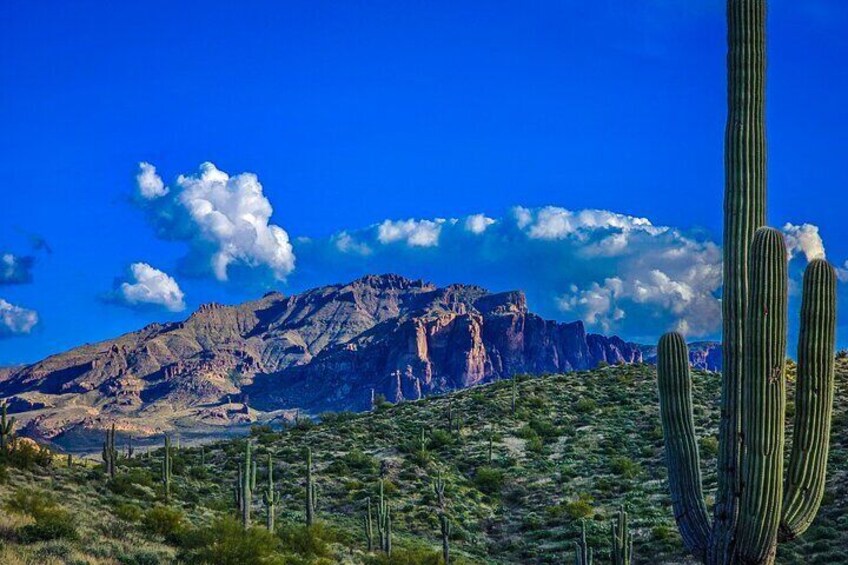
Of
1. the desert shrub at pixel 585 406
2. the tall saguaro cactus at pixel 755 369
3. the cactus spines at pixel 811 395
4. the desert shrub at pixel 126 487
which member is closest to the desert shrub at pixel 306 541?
the desert shrub at pixel 126 487

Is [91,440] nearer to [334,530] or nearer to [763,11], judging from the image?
[334,530]

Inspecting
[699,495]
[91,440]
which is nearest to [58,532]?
[699,495]

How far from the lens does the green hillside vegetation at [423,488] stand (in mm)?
17906

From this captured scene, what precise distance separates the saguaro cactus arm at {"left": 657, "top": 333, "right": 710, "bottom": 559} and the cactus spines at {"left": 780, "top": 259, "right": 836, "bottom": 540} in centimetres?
129

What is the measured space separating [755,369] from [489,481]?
27.0m

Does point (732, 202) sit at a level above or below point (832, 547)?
above

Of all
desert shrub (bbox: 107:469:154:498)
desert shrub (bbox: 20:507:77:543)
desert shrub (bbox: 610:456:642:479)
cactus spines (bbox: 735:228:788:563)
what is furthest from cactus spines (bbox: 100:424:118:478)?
cactus spines (bbox: 735:228:788:563)

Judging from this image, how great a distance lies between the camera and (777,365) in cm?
1155

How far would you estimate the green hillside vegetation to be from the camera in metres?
17.9

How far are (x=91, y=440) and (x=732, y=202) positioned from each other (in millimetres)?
174482

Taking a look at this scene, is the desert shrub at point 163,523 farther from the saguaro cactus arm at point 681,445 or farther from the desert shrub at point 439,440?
the desert shrub at point 439,440

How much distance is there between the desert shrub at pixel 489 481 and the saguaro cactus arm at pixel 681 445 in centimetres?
2400

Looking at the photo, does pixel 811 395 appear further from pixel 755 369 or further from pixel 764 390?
pixel 755 369

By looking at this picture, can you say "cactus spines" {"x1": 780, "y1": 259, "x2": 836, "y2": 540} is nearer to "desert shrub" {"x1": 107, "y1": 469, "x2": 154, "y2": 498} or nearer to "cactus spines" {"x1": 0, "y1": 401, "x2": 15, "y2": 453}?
"desert shrub" {"x1": 107, "y1": 469, "x2": 154, "y2": 498}
